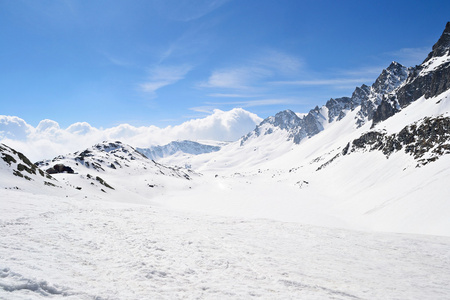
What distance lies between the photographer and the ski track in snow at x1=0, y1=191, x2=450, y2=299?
7543mm

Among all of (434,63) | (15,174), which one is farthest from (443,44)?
(15,174)

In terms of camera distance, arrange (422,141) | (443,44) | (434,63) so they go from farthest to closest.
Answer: (434,63)
(443,44)
(422,141)

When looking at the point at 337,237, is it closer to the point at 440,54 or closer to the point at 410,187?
the point at 410,187

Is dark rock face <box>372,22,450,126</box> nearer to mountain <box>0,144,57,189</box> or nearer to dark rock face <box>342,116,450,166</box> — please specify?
dark rock face <box>342,116,450,166</box>

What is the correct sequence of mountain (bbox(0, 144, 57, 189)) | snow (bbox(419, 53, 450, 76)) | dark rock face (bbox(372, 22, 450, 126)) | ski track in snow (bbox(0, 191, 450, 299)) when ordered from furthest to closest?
snow (bbox(419, 53, 450, 76))
dark rock face (bbox(372, 22, 450, 126))
mountain (bbox(0, 144, 57, 189))
ski track in snow (bbox(0, 191, 450, 299))

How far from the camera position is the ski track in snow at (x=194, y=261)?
24.7ft

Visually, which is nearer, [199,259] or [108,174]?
[199,259]

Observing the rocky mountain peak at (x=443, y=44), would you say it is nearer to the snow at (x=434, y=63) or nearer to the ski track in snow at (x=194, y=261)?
the snow at (x=434, y=63)

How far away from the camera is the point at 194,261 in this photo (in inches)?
407

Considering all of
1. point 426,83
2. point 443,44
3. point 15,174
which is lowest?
point 15,174

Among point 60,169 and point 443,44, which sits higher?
point 443,44

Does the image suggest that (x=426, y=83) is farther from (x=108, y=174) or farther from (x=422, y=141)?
(x=108, y=174)

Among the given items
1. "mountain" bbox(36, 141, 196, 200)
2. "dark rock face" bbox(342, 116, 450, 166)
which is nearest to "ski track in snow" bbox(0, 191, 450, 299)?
"mountain" bbox(36, 141, 196, 200)

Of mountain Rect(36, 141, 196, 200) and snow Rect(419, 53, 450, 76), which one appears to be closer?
mountain Rect(36, 141, 196, 200)
